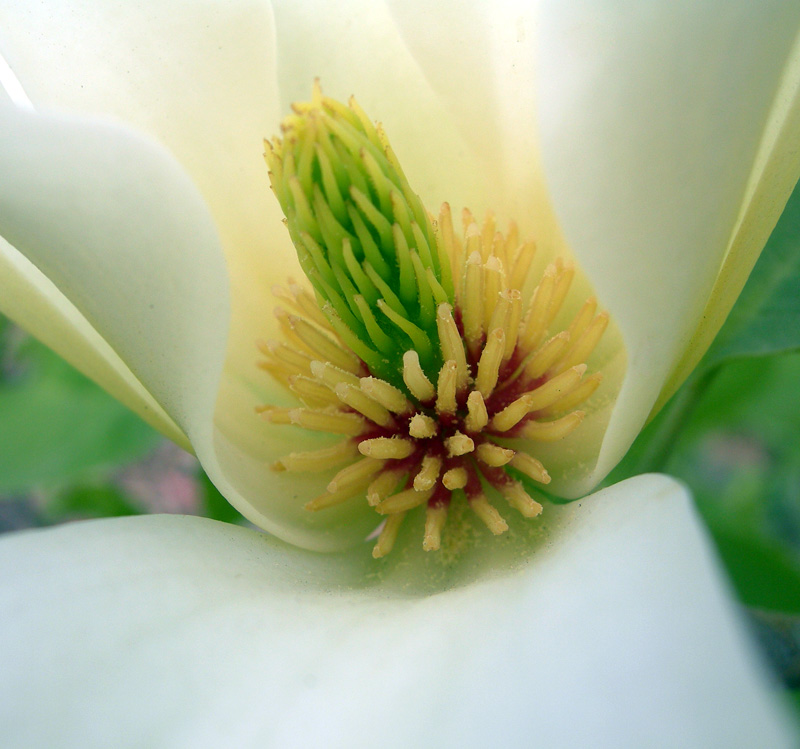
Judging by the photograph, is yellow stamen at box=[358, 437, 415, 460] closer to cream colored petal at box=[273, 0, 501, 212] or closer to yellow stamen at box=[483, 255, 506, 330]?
yellow stamen at box=[483, 255, 506, 330]

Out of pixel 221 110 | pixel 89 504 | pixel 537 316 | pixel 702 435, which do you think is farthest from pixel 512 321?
pixel 89 504

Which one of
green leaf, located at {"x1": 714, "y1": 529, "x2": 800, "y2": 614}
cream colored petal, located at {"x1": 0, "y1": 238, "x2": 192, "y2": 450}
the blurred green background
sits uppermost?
cream colored petal, located at {"x1": 0, "y1": 238, "x2": 192, "y2": 450}

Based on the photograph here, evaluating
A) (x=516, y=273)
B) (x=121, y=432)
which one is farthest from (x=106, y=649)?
(x=121, y=432)

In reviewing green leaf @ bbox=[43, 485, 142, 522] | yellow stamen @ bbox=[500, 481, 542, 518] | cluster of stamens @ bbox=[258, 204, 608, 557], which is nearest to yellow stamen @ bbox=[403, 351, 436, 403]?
cluster of stamens @ bbox=[258, 204, 608, 557]

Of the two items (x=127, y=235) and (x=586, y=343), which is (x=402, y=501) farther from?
(x=127, y=235)

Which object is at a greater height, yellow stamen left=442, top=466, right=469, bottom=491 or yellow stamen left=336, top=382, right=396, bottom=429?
yellow stamen left=336, top=382, right=396, bottom=429

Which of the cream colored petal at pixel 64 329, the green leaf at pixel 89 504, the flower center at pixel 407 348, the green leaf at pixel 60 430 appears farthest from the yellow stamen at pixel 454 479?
the green leaf at pixel 89 504

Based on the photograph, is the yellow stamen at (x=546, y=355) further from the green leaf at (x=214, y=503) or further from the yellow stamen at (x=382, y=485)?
the green leaf at (x=214, y=503)
